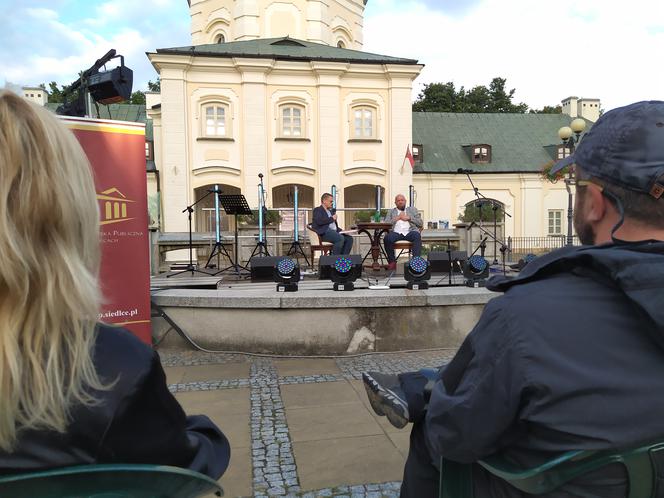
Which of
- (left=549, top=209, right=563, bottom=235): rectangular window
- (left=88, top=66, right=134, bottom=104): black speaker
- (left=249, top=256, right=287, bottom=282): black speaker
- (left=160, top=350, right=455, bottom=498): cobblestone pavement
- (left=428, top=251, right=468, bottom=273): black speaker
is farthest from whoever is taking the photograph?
(left=549, top=209, right=563, bottom=235): rectangular window

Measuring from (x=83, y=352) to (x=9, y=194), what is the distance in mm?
343

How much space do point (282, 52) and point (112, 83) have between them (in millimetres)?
19375

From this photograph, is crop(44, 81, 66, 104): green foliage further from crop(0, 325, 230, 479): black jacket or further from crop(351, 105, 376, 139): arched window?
crop(0, 325, 230, 479): black jacket

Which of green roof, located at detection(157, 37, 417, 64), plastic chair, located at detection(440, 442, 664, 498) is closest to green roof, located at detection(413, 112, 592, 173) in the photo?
green roof, located at detection(157, 37, 417, 64)

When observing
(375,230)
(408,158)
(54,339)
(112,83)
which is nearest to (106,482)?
(54,339)

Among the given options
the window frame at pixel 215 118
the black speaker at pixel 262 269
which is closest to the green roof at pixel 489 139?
the window frame at pixel 215 118

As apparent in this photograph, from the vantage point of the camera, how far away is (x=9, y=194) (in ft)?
3.38

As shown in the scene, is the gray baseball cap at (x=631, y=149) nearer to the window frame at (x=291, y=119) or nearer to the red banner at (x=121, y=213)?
the red banner at (x=121, y=213)

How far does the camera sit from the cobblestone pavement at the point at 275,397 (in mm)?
2863

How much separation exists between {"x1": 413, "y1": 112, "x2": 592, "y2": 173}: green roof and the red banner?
2340cm

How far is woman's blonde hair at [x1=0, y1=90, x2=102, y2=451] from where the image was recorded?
3.29 ft

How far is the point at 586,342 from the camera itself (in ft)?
3.85

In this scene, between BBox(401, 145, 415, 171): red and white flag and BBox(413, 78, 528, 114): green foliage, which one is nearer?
BBox(401, 145, 415, 171): red and white flag

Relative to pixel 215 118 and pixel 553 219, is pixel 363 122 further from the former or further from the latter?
pixel 553 219
